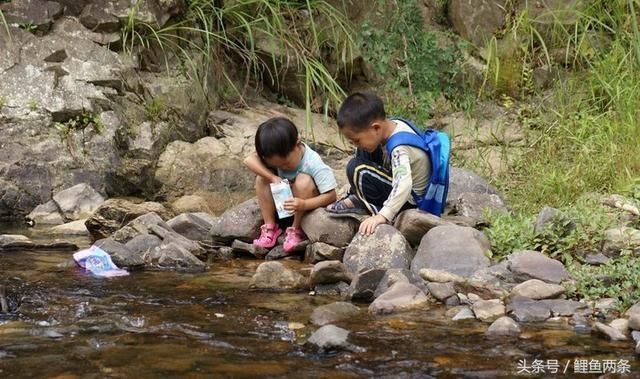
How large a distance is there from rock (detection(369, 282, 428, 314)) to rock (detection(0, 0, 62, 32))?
4096 mm

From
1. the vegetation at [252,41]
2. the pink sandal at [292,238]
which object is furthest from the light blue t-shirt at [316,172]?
the vegetation at [252,41]

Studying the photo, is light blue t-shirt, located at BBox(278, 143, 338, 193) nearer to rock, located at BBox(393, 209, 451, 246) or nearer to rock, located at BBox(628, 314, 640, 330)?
rock, located at BBox(393, 209, 451, 246)

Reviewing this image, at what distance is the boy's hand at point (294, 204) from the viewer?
419 cm

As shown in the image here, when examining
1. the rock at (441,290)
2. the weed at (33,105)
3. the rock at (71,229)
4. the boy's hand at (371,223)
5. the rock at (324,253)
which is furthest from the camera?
the weed at (33,105)

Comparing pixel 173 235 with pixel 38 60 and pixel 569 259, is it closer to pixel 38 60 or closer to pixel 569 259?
pixel 569 259

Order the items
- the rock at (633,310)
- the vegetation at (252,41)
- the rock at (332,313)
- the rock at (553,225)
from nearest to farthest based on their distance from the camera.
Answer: the rock at (633,310), the rock at (332,313), the rock at (553,225), the vegetation at (252,41)

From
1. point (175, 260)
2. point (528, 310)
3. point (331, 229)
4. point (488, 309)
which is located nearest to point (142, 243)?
point (175, 260)

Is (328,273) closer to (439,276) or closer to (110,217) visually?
(439,276)

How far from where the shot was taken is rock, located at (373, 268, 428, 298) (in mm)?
3332

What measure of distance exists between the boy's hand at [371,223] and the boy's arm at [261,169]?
645mm

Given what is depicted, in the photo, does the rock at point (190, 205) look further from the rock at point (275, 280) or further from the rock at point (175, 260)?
the rock at point (275, 280)

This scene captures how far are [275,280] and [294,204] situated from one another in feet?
2.31

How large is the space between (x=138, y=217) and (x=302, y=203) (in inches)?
40.7

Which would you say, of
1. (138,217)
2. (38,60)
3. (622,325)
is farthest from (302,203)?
(38,60)
